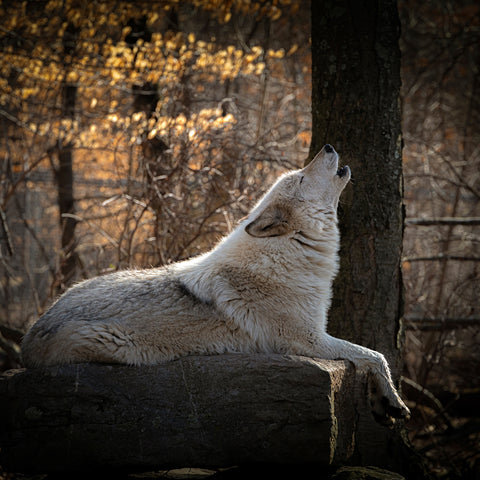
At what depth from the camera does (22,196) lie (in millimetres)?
9945

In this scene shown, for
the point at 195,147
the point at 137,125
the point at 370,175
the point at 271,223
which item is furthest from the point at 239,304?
the point at 137,125

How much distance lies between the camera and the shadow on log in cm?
341

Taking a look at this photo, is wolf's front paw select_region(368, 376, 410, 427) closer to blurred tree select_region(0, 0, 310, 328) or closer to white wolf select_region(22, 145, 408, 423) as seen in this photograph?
white wolf select_region(22, 145, 408, 423)

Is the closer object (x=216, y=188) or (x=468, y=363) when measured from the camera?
(x=216, y=188)

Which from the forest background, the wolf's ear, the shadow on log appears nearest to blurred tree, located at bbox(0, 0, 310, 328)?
the forest background

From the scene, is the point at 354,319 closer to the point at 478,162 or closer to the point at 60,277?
the point at 60,277

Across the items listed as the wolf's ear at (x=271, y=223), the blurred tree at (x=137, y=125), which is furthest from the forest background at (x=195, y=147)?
the wolf's ear at (x=271, y=223)

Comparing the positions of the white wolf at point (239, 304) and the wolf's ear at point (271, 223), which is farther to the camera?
the wolf's ear at point (271, 223)

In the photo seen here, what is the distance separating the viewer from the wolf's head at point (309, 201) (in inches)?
168

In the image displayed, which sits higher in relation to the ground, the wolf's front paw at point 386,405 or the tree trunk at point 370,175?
the tree trunk at point 370,175

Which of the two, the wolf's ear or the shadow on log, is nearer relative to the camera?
the shadow on log

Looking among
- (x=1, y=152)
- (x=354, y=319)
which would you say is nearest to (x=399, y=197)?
(x=354, y=319)

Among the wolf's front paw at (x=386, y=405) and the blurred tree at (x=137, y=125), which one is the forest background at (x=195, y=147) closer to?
the blurred tree at (x=137, y=125)

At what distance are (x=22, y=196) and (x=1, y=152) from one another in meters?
1.13
